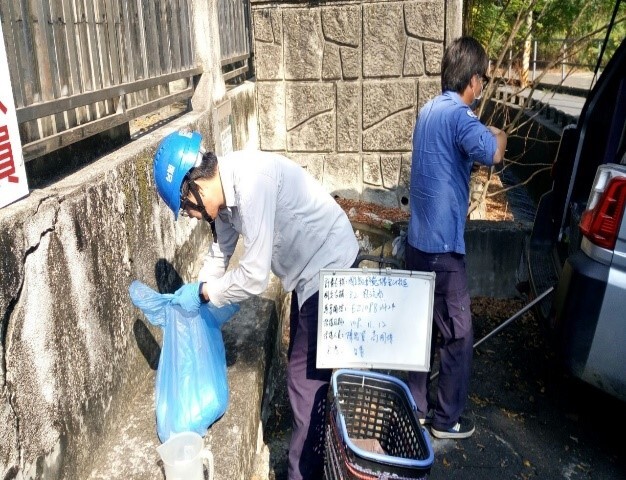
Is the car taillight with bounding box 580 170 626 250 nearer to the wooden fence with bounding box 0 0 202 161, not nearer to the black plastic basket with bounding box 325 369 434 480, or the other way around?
the black plastic basket with bounding box 325 369 434 480

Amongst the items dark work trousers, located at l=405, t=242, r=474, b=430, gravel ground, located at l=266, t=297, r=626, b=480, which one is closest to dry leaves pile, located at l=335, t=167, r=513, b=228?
gravel ground, located at l=266, t=297, r=626, b=480

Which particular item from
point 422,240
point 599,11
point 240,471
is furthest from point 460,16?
point 240,471

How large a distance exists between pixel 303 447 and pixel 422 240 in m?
1.20

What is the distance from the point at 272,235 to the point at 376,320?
0.56m

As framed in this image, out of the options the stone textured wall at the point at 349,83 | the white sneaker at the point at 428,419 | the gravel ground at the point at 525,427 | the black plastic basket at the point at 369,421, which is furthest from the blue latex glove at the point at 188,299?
the stone textured wall at the point at 349,83

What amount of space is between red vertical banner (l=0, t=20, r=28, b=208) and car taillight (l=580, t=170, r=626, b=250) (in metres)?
2.35

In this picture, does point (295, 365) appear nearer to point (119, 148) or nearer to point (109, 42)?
point (119, 148)

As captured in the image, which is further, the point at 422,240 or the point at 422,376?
the point at 422,376

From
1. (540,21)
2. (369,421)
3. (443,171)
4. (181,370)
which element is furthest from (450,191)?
(540,21)

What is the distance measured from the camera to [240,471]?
7.95 feet

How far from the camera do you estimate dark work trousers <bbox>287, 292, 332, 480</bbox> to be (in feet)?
8.61

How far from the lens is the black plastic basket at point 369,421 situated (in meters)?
2.04

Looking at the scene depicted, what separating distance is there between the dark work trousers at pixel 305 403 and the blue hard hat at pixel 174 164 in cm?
83

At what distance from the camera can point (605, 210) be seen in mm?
2562
